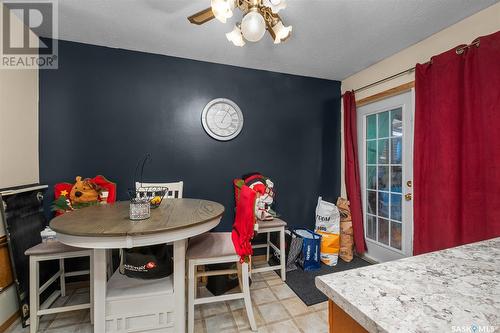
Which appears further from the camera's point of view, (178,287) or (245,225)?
(245,225)

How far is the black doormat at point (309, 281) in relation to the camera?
1.99m

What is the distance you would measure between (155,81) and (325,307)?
275cm

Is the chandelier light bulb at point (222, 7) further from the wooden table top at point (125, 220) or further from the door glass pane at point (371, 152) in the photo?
the door glass pane at point (371, 152)

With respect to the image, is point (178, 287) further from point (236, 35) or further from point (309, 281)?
point (236, 35)

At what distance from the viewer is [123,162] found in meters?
2.34

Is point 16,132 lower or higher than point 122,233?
higher

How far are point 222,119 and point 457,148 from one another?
221cm

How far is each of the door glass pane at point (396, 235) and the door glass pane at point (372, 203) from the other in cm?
26

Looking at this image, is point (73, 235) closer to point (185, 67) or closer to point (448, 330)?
point (448, 330)

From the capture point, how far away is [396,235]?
2.48 m

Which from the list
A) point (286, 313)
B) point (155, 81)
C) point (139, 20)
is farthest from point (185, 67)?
point (286, 313)

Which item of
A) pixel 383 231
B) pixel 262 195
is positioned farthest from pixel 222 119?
pixel 383 231

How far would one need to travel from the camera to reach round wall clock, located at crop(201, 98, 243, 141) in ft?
8.44

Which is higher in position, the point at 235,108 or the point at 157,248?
the point at 235,108
